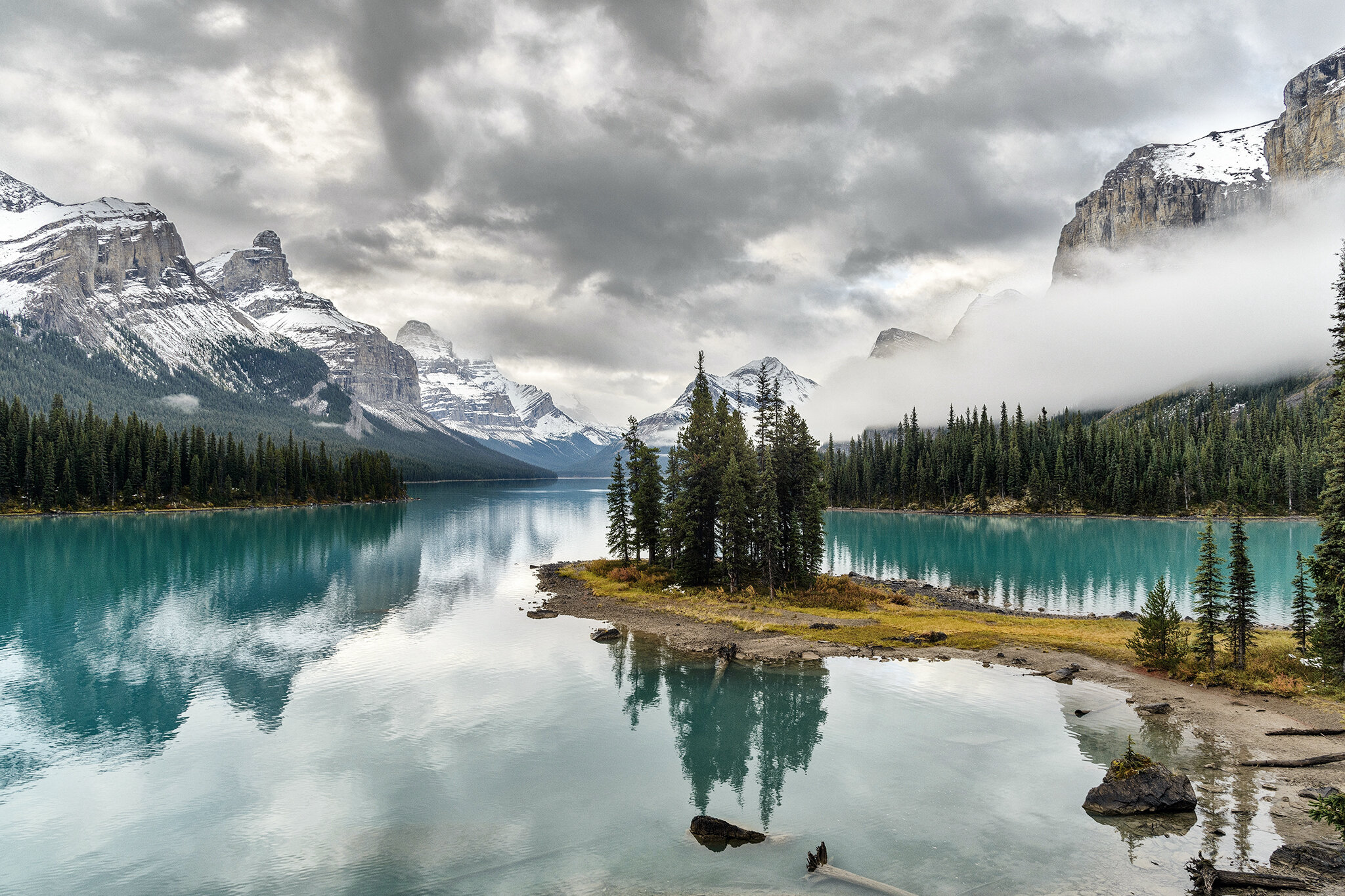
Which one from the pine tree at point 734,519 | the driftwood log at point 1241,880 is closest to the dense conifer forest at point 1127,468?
the pine tree at point 734,519

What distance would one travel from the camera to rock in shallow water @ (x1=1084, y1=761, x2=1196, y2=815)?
69.5 ft

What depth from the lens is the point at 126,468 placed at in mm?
144125

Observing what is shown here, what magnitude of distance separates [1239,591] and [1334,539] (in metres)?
4.72

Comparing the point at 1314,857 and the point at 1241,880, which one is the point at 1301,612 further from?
the point at 1241,880

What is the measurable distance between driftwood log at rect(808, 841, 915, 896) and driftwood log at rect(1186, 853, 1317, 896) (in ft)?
23.6

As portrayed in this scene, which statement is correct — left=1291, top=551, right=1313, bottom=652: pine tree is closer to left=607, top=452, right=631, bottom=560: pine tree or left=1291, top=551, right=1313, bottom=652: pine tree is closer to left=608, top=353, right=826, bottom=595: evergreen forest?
left=608, top=353, right=826, bottom=595: evergreen forest

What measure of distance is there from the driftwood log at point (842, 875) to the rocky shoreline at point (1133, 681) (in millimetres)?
10749

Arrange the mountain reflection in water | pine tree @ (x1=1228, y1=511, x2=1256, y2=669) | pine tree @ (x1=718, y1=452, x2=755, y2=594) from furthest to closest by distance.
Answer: pine tree @ (x1=718, y1=452, x2=755, y2=594)
pine tree @ (x1=1228, y1=511, x2=1256, y2=669)
the mountain reflection in water

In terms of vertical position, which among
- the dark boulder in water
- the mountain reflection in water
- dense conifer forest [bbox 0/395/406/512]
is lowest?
the mountain reflection in water

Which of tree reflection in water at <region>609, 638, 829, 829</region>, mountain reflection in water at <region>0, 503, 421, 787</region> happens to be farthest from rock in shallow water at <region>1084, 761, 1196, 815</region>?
mountain reflection in water at <region>0, 503, 421, 787</region>

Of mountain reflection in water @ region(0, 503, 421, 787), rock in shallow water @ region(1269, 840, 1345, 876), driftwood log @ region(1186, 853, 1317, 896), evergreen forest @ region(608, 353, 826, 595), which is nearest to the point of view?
driftwood log @ region(1186, 853, 1317, 896)

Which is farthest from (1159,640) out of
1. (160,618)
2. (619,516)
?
(160,618)

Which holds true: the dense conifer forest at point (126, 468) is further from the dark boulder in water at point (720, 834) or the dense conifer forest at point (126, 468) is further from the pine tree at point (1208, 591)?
the pine tree at point (1208, 591)

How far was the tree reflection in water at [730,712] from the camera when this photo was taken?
26.5 m
